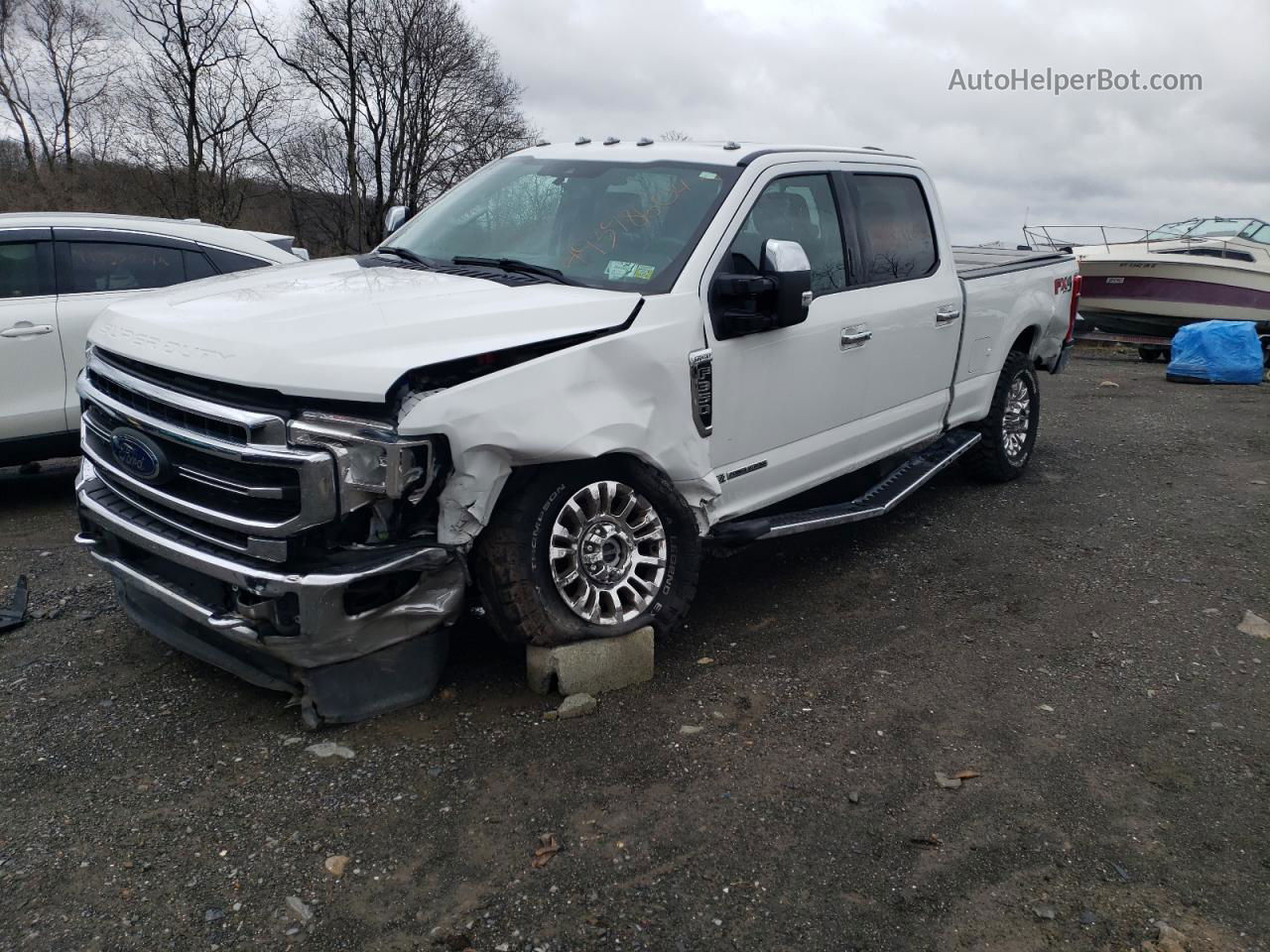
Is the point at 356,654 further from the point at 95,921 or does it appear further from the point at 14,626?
the point at 14,626

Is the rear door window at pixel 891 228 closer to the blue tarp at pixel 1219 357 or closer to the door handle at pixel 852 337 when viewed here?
the door handle at pixel 852 337

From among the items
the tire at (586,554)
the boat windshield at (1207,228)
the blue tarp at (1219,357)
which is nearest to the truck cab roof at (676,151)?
the tire at (586,554)

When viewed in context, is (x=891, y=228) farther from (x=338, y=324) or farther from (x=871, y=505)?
(x=338, y=324)

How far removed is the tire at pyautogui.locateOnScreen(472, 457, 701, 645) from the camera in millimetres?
3586

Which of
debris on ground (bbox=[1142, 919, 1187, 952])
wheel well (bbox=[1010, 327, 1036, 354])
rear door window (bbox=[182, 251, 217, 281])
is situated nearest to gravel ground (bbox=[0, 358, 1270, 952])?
debris on ground (bbox=[1142, 919, 1187, 952])

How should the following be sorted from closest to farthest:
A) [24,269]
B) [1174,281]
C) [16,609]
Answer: [16,609] → [24,269] → [1174,281]

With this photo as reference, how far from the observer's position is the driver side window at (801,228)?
438 cm

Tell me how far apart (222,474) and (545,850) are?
1539 millimetres

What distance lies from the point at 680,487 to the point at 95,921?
2.41 meters

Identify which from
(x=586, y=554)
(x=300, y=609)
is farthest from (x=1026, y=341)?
(x=300, y=609)

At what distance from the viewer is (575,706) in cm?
380

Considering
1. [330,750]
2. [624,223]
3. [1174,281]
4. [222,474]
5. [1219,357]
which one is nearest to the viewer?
[222,474]

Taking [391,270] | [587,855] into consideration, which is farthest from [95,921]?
[391,270]

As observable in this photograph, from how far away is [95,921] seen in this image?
2705 mm
